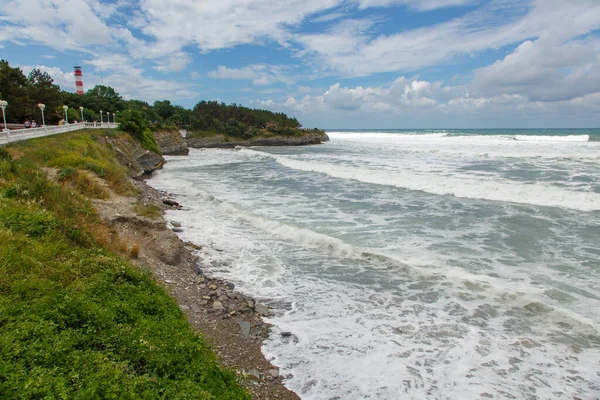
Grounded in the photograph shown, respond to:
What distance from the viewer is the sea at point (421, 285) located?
5934 millimetres

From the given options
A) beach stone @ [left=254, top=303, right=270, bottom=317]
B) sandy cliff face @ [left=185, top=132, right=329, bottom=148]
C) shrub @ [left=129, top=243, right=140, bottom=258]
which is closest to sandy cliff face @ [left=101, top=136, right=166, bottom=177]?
shrub @ [left=129, top=243, right=140, bottom=258]

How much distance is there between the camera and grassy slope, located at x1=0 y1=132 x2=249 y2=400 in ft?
11.5

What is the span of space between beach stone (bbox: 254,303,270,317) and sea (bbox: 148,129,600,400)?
241mm

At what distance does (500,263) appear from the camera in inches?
424

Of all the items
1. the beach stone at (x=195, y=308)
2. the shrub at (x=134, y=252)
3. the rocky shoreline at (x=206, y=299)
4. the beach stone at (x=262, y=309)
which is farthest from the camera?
the shrub at (x=134, y=252)

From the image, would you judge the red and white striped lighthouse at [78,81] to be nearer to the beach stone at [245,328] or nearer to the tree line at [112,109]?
the tree line at [112,109]

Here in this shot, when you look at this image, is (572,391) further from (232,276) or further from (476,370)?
(232,276)

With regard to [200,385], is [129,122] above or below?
above

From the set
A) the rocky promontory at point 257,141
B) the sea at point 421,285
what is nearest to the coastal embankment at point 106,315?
the sea at point 421,285

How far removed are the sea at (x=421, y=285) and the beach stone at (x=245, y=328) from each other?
0.51 metres

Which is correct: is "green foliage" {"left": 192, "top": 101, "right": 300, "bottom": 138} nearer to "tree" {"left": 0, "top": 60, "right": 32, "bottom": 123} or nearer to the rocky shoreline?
"tree" {"left": 0, "top": 60, "right": 32, "bottom": 123}

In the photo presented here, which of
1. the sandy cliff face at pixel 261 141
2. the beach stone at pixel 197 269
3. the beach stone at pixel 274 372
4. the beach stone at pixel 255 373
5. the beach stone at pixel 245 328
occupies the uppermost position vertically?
the sandy cliff face at pixel 261 141

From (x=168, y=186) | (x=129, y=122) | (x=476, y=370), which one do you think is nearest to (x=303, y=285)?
(x=476, y=370)

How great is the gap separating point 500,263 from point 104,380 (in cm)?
1087
